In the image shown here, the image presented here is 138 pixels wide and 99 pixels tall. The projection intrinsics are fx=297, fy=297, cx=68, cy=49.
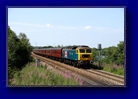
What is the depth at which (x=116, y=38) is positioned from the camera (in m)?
6.00

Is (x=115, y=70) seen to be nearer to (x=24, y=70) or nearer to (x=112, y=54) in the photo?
(x=112, y=54)

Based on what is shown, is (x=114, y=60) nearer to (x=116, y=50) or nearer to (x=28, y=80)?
(x=116, y=50)

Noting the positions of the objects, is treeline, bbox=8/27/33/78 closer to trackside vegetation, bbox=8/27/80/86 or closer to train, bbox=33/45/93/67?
trackside vegetation, bbox=8/27/80/86

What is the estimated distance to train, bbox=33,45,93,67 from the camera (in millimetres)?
6223

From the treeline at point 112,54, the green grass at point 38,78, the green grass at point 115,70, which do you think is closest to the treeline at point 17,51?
the green grass at point 38,78

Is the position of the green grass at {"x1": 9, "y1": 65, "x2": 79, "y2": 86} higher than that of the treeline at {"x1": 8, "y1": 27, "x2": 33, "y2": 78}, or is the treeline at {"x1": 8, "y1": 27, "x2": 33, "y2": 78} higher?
the treeline at {"x1": 8, "y1": 27, "x2": 33, "y2": 78}

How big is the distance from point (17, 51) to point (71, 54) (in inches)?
46.8

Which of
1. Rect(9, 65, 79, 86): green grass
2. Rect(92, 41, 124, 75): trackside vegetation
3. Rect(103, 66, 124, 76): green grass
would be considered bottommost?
Rect(9, 65, 79, 86): green grass

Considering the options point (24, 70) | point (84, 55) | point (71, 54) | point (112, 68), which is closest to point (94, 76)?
point (112, 68)

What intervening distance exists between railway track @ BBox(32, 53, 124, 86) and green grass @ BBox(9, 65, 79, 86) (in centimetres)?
23

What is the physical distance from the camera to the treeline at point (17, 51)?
5977mm

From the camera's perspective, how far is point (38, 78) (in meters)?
6.09

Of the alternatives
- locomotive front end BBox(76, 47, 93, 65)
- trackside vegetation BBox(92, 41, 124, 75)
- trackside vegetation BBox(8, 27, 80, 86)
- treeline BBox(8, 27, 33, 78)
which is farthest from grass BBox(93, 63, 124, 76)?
treeline BBox(8, 27, 33, 78)
